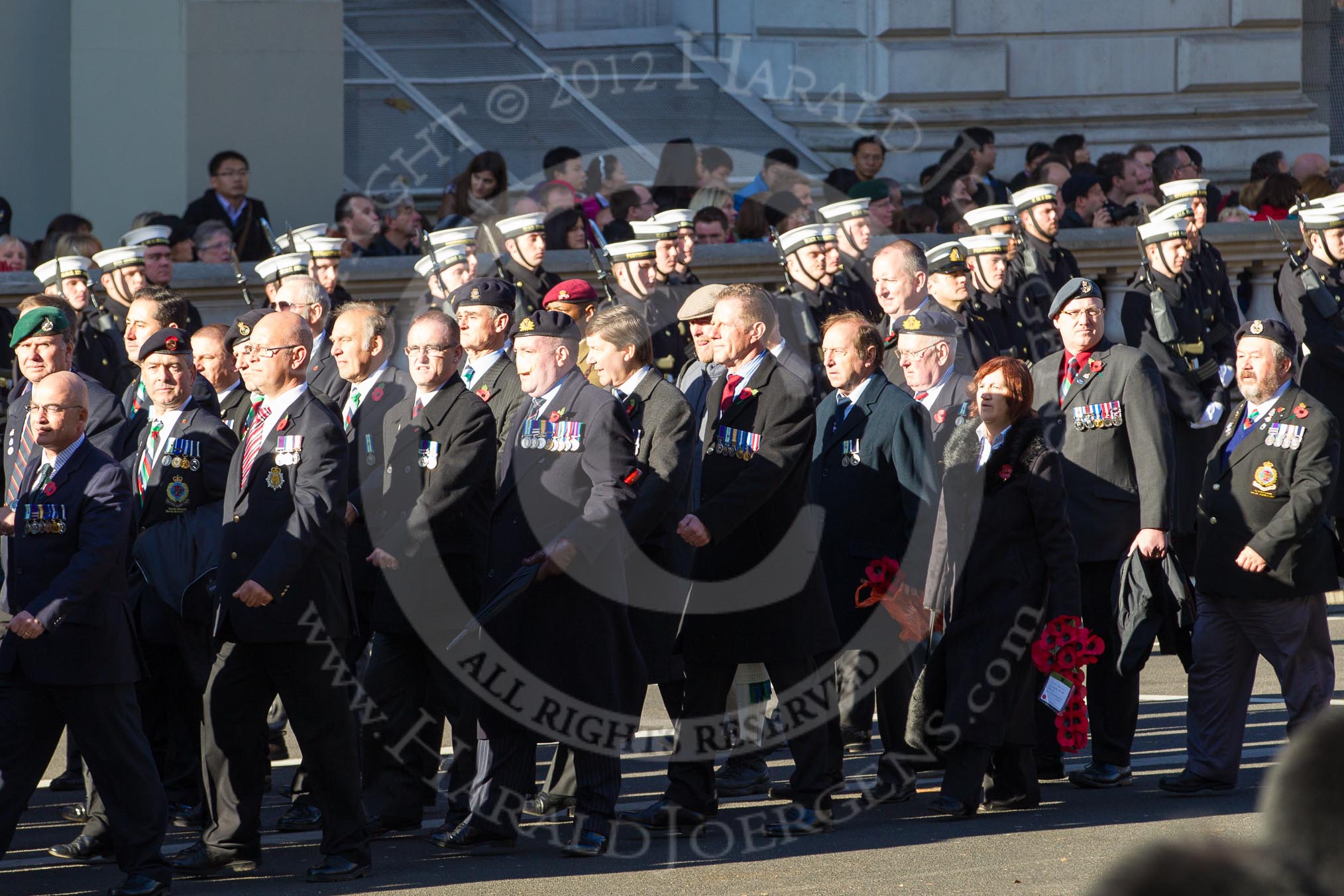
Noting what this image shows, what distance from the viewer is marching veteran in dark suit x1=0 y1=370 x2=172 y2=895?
6254 mm

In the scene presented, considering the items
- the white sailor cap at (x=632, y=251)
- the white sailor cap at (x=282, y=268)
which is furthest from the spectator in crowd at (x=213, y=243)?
the white sailor cap at (x=632, y=251)

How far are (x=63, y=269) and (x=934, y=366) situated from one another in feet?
15.0

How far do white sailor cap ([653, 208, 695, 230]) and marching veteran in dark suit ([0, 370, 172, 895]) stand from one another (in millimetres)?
5209

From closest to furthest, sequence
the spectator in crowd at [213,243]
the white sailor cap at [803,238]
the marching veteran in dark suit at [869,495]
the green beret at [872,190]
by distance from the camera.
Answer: the marching veteran in dark suit at [869,495], the white sailor cap at [803,238], the spectator in crowd at [213,243], the green beret at [872,190]

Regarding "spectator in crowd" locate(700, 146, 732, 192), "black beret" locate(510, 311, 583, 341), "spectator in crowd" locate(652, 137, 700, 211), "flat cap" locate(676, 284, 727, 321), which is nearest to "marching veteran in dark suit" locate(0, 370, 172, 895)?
"black beret" locate(510, 311, 583, 341)

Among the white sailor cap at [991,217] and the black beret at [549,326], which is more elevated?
the white sailor cap at [991,217]

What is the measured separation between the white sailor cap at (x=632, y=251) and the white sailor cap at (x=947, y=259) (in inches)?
58.5

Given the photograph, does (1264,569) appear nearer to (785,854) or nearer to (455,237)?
(785,854)

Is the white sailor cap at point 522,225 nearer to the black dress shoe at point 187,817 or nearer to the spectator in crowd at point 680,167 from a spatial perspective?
the spectator in crowd at point 680,167

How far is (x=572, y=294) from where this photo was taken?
8.55m

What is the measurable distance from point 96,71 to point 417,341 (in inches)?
346

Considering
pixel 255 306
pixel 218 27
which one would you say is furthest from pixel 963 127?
pixel 255 306

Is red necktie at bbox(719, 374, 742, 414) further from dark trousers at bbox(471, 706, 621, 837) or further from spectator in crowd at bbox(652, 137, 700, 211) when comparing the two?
spectator in crowd at bbox(652, 137, 700, 211)

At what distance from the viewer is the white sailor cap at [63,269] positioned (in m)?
10.0
